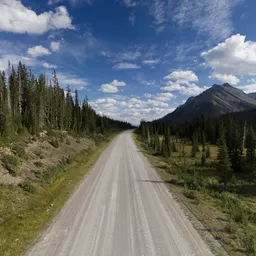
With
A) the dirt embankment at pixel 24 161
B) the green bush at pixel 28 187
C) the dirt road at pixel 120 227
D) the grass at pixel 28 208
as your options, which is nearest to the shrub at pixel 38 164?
the dirt embankment at pixel 24 161

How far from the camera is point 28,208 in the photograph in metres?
13.9

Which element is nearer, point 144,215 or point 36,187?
point 144,215

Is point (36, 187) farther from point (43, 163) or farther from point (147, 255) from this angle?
point (147, 255)

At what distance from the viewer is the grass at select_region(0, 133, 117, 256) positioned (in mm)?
9533

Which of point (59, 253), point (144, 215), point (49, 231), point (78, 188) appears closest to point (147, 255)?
point (59, 253)

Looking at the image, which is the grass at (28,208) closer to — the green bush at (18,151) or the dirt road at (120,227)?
the dirt road at (120,227)

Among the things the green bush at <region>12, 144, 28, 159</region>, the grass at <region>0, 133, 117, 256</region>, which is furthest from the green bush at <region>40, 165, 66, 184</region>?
the green bush at <region>12, 144, 28, 159</region>

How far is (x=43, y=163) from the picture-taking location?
2461 cm

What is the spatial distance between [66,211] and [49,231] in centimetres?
257

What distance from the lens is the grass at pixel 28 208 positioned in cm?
953

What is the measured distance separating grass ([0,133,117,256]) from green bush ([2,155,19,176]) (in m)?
2.14

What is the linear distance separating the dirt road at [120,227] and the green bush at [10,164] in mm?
5625

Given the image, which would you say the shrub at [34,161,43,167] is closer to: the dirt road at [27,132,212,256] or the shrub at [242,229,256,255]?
the dirt road at [27,132,212,256]

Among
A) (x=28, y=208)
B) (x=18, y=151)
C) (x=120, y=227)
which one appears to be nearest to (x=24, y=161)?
(x=18, y=151)
